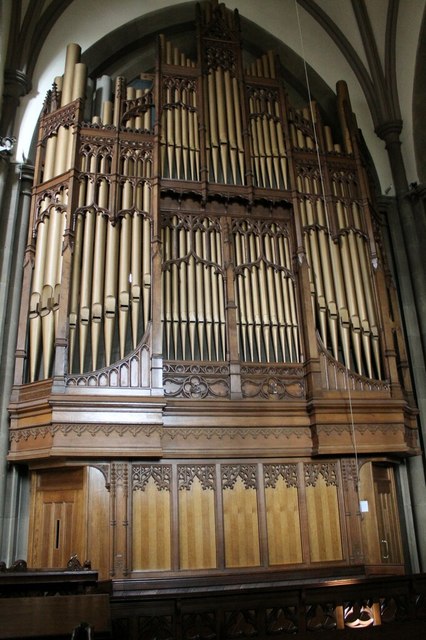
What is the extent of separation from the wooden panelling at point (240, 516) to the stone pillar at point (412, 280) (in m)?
3.00

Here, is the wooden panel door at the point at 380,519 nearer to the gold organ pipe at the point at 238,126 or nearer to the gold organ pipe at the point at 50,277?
the gold organ pipe at the point at 50,277

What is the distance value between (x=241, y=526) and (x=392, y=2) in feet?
36.0

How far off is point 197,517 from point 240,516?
0.65 m

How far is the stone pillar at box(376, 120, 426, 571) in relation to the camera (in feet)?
33.2

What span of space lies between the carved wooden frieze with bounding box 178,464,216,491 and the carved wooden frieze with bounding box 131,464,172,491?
0.61 ft


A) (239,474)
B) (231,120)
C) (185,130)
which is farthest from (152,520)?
(231,120)

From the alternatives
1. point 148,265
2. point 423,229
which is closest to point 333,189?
point 423,229

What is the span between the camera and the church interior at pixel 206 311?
8.53m

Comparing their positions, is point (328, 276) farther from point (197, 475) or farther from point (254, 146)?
point (197, 475)

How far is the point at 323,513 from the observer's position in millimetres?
9133

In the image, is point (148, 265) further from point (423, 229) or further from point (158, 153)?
point (423, 229)

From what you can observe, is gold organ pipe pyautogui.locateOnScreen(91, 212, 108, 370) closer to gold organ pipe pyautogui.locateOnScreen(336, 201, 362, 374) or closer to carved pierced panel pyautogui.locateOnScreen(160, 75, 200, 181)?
carved pierced panel pyautogui.locateOnScreen(160, 75, 200, 181)

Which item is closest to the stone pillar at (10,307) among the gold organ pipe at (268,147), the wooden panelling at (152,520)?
the wooden panelling at (152,520)

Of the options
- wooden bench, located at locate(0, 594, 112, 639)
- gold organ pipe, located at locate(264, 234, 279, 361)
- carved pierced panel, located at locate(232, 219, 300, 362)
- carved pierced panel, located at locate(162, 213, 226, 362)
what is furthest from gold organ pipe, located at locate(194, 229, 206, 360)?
wooden bench, located at locate(0, 594, 112, 639)
